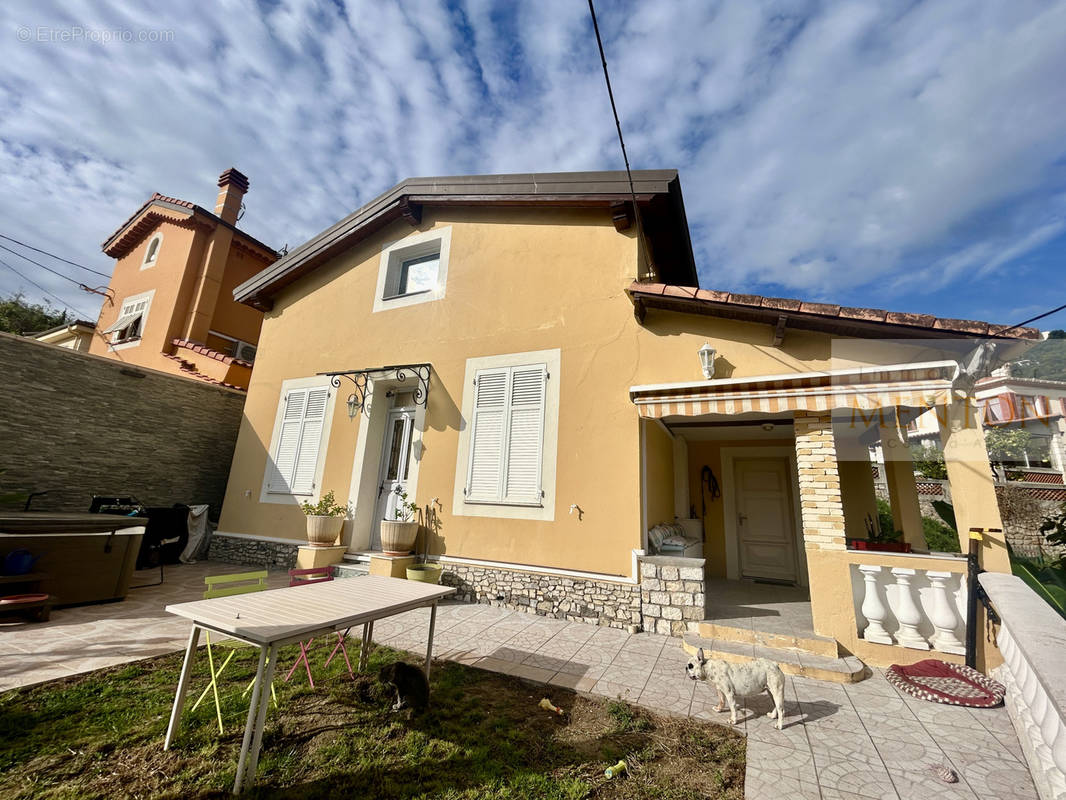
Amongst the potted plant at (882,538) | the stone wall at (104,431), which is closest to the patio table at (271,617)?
the potted plant at (882,538)

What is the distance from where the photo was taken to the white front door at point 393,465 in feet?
36.8

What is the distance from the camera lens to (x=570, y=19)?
16.0 feet

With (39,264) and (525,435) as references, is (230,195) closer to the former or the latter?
(39,264)

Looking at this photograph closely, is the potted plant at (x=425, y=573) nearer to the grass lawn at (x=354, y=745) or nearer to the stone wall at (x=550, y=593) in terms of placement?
the stone wall at (x=550, y=593)

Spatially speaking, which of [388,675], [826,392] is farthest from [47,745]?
[826,392]

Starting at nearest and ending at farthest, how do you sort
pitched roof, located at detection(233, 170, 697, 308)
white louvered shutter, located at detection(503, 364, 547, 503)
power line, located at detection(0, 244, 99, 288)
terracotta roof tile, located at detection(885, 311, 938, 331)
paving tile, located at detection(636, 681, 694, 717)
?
1. paving tile, located at detection(636, 681, 694, 717)
2. terracotta roof tile, located at detection(885, 311, 938, 331)
3. white louvered shutter, located at detection(503, 364, 547, 503)
4. pitched roof, located at detection(233, 170, 697, 308)
5. power line, located at detection(0, 244, 99, 288)

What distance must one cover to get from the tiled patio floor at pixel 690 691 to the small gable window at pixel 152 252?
59.1 ft

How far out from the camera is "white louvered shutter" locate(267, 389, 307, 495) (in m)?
12.2

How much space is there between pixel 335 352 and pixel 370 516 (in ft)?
17.0

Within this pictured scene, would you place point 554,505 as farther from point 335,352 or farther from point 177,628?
point 335,352

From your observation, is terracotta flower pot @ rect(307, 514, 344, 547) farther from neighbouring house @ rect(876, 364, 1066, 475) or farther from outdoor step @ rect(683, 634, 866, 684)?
neighbouring house @ rect(876, 364, 1066, 475)

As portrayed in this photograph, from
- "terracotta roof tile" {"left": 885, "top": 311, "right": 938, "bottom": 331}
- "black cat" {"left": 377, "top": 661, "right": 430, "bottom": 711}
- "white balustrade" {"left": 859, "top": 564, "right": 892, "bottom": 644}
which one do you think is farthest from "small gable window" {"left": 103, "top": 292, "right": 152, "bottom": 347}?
"white balustrade" {"left": 859, "top": 564, "right": 892, "bottom": 644}

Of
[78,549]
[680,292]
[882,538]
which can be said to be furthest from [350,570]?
[882,538]

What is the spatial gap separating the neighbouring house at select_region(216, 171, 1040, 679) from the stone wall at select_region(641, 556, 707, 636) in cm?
4
